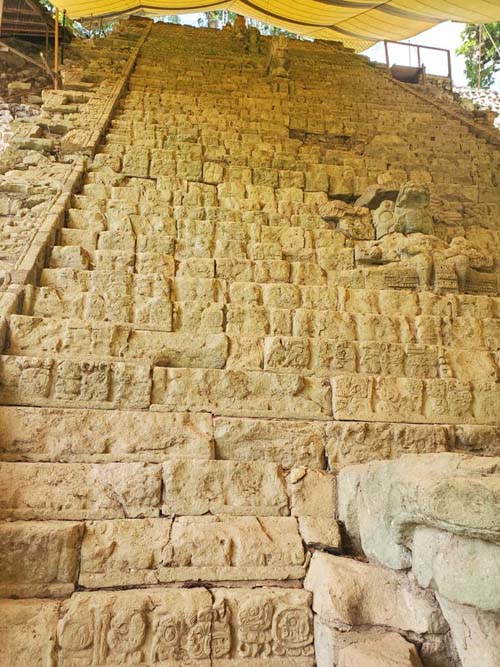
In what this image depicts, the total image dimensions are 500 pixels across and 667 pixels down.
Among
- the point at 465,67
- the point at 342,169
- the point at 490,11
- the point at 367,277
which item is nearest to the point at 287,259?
the point at 367,277

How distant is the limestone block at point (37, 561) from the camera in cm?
224

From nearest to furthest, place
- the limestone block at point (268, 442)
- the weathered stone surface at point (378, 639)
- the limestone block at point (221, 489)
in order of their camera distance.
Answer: the weathered stone surface at point (378, 639), the limestone block at point (221, 489), the limestone block at point (268, 442)

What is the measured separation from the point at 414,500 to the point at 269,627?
99cm

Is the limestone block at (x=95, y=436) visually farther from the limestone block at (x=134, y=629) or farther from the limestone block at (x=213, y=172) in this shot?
the limestone block at (x=213, y=172)

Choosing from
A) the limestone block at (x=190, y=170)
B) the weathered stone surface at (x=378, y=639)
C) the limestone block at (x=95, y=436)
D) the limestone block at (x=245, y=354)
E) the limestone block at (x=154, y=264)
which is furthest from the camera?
the limestone block at (x=190, y=170)

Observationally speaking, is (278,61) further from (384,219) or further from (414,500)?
(414,500)

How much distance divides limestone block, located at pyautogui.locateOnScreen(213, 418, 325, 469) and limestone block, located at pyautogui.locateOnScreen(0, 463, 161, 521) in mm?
512

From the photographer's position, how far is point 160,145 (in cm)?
683

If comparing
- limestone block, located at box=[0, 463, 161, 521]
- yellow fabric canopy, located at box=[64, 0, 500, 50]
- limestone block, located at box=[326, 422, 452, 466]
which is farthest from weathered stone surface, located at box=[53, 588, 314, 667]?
yellow fabric canopy, located at box=[64, 0, 500, 50]

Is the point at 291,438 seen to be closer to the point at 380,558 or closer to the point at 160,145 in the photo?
the point at 380,558

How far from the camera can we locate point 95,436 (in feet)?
9.43

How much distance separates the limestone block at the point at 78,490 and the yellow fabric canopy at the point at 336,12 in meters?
11.4

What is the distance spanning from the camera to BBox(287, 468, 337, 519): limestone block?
2.75 m

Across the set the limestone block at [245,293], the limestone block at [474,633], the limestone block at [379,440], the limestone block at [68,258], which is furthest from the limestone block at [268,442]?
the limestone block at [68,258]
